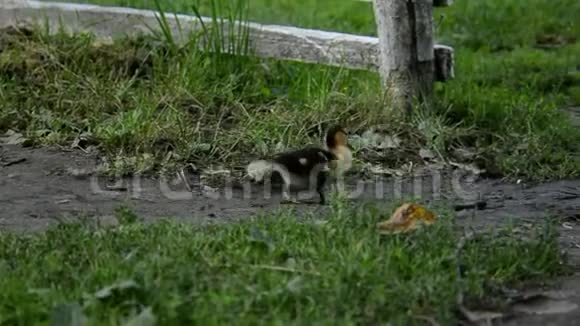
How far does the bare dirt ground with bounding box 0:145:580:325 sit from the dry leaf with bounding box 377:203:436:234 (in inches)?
26.7

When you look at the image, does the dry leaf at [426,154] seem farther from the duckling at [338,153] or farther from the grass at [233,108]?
the duckling at [338,153]

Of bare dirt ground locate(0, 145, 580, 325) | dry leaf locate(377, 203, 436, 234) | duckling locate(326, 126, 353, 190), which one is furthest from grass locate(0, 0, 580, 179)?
dry leaf locate(377, 203, 436, 234)

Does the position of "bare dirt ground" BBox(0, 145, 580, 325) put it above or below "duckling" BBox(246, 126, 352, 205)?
below

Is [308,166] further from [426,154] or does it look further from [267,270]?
[267,270]

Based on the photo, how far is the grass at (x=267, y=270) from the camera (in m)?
4.12

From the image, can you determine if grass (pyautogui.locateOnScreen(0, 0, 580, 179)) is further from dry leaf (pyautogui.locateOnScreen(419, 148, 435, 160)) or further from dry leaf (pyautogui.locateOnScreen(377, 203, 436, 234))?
dry leaf (pyautogui.locateOnScreen(377, 203, 436, 234))

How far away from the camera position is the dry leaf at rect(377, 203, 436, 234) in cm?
496

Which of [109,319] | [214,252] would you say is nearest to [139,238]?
[214,252]

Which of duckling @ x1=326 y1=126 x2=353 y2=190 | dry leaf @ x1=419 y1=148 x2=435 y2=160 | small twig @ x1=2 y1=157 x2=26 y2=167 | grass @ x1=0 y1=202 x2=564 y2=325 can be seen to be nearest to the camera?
grass @ x1=0 y1=202 x2=564 y2=325

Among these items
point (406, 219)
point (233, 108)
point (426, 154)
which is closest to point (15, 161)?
point (233, 108)

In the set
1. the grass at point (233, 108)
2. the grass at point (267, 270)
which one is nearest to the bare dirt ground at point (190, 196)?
the grass at point (233, 108)

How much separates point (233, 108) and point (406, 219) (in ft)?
9.67

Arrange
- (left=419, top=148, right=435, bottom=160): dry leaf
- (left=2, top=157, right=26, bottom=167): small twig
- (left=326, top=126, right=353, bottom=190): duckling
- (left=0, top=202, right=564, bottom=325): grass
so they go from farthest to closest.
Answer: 1. (left=419, top=148, right=435, bottom=160): dry leaf
2. (left=2, top=157, right=26, bottom=167): small twig
3. (left=326, top=126, right=353, bottom=190): duckling
4. (left=0, top=202, right=564, bottom=325): grass

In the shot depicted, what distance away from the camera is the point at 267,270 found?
4.52m
